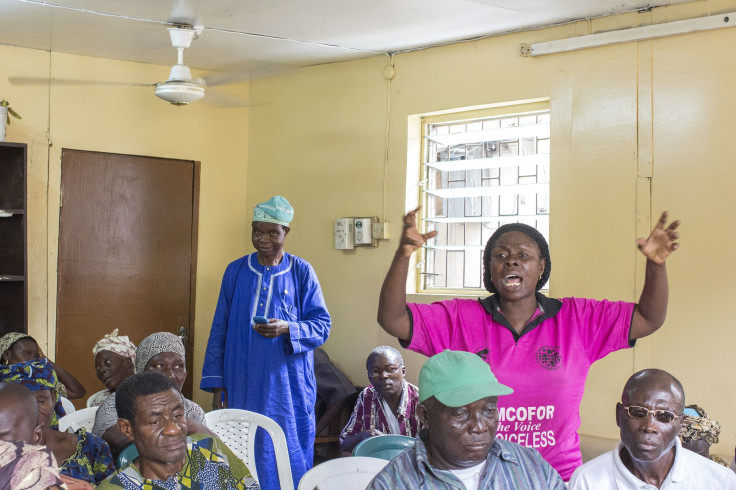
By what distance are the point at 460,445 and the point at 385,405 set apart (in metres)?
2.57

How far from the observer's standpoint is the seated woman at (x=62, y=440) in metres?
2.85

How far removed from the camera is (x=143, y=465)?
2.65 metres

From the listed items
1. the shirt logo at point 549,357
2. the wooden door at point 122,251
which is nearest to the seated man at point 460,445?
the shirt logo at point 549,357

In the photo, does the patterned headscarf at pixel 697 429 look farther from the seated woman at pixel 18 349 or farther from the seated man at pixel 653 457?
the seated woman at pixel 18 349

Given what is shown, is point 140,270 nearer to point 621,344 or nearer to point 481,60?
point 481,60

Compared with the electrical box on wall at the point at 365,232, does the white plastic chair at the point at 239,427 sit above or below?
below

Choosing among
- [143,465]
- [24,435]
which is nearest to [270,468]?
[143,465]

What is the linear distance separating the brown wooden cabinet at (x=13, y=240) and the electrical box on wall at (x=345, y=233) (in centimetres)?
208

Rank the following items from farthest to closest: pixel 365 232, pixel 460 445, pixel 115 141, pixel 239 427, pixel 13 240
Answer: pixel 115 141
pixel 365 232
pixel 13 240
pixel 239 427
pixel 460 445

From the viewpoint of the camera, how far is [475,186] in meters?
5.43

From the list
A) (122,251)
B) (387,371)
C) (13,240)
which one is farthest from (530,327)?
(122,251)

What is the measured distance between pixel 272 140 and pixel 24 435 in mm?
4344

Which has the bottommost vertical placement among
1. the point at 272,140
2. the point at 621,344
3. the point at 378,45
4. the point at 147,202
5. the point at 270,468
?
the point at 270,468

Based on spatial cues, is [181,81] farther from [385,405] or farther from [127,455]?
[127,455]
